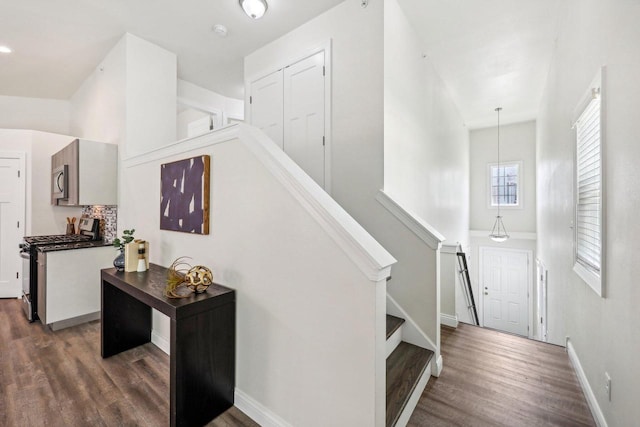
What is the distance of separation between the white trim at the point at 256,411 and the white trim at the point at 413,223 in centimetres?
169

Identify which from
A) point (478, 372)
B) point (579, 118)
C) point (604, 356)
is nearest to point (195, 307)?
point (478, 372)

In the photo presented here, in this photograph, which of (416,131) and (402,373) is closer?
(402,373)

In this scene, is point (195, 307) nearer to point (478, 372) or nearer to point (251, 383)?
point (251, 383)

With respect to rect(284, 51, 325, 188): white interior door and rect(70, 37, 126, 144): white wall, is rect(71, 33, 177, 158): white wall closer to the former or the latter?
rect(70, 37, 126, 144): white wall

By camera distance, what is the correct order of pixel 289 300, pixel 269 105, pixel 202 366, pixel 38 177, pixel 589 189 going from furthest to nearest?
pixel 38 177 → pixel 269 105 → pixel 589 189 → pixel 202 366 → pixel 289 300

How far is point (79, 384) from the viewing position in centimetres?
212

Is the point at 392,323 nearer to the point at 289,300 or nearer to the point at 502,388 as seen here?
the point at 502,388

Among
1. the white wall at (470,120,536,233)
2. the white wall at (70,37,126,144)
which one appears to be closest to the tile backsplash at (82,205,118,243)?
the white wall at (70,37,126,144)

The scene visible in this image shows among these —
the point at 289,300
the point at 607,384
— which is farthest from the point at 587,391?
the point at 289,300

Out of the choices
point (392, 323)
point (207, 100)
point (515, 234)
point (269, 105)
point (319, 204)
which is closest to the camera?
point (319, 204)

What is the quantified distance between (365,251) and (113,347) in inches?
105

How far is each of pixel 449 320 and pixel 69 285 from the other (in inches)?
172

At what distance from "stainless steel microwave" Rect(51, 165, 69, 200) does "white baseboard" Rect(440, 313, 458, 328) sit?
4887 mm

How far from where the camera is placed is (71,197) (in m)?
3.35
